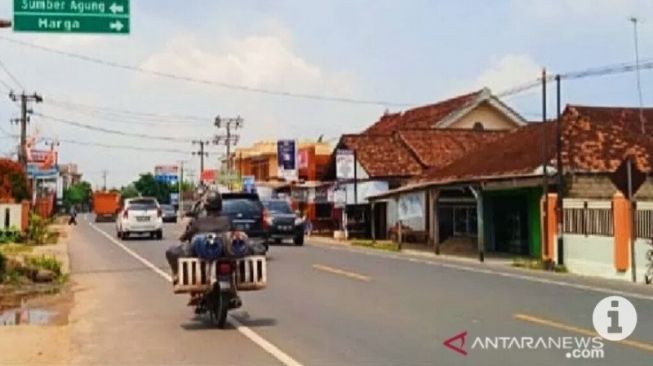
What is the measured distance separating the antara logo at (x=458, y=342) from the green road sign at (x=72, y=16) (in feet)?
38.1

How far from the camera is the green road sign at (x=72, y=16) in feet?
64.8

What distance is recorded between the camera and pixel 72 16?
784 inches

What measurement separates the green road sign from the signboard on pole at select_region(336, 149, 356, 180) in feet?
96.4

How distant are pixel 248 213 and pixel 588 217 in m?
9.70

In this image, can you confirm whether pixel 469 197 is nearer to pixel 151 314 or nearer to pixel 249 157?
pixel 151 314

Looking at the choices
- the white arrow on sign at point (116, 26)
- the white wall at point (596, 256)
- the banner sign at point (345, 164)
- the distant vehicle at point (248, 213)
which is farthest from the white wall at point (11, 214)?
the white wall at point (596, 256)

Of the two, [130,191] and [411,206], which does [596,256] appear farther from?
[130,191]

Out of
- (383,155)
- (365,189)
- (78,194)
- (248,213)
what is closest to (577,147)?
→ (248,213)

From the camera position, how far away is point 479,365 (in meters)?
9.80

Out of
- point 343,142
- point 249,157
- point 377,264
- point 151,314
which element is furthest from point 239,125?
point 151,314

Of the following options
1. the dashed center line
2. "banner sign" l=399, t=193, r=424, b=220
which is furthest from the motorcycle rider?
"banner sign" l=399, t=193, r=424, b=220

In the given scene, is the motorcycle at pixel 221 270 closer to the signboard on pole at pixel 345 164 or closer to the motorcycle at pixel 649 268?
the motorcycle at pixel 649 268

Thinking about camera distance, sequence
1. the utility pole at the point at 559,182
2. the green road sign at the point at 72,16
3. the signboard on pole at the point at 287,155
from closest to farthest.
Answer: the green road sign at the point at 72,16 → the utility pole at the point at 559,182 → the signboard on pole at the point at 287,155

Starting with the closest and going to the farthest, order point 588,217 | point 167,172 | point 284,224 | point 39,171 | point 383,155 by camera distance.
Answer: point 588,217
point 284,224
point 383,155
point 39,171
point 167,172
